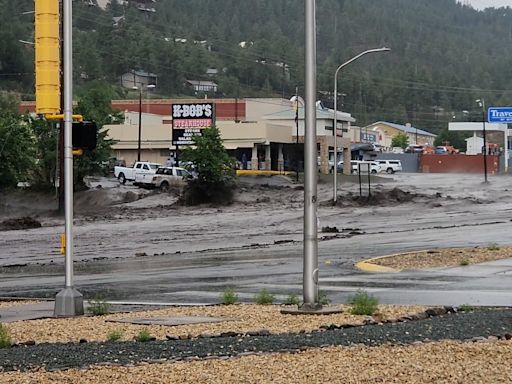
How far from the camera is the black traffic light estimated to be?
49.7 ft

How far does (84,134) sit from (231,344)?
20.5 ft

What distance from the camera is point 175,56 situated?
19238cm

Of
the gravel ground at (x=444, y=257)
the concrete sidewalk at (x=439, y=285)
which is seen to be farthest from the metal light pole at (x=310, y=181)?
the gravel ground at (x=444, y=257)

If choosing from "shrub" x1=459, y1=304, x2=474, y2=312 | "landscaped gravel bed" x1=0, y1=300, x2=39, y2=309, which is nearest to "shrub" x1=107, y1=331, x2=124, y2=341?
"shrub" x1=459, y1=304, x2=474, y2=312

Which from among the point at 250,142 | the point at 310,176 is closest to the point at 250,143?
the point at 250,142

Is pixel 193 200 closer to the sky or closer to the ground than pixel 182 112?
closer to the ground

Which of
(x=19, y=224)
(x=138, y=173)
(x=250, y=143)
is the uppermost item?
(x=250, y=143)

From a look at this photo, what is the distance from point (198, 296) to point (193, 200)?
38.7 m

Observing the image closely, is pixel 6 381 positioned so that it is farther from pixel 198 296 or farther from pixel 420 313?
pixel 198 296

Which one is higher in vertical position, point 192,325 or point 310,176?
point 310,176

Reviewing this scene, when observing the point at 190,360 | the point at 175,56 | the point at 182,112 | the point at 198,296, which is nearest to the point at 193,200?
the point at 182,112

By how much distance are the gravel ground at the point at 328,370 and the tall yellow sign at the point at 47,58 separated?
681cm

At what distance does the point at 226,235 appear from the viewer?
3631cm

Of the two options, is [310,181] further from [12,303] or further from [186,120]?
[186,120]
